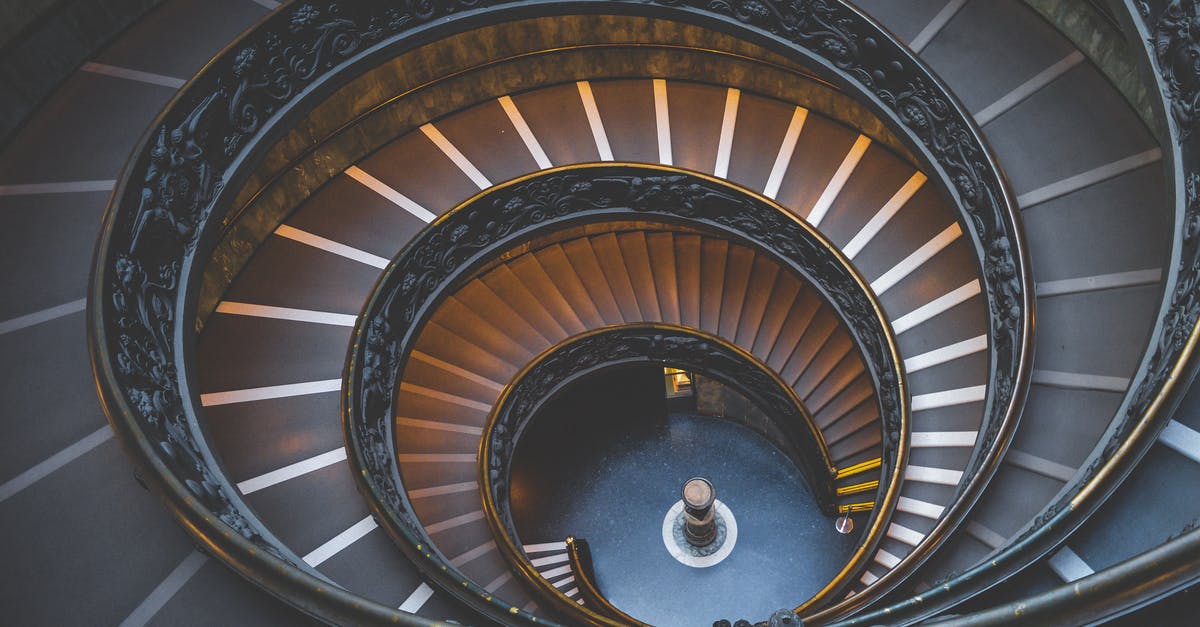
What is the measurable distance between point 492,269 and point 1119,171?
8296 mm

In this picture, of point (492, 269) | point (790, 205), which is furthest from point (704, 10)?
point (492, 269)

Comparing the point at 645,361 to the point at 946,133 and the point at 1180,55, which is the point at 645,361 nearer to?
the point at 946,133

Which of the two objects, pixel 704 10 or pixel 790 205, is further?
pixel 790 205

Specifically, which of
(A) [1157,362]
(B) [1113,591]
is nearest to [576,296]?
(A) [1157,362]

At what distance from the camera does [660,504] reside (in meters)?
12.7

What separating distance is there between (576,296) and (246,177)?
5.73m

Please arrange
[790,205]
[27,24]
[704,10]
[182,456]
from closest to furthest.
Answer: [182,456], [27,24], [704,10], [790,205]

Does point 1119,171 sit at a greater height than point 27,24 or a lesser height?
greater

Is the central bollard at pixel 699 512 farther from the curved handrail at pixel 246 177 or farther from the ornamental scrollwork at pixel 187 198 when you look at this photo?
the ornamental scrollwork at pixel 187 198

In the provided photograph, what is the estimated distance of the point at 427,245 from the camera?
903 centimetres

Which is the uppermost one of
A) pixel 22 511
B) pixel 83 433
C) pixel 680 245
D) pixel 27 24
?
pixel 680 245

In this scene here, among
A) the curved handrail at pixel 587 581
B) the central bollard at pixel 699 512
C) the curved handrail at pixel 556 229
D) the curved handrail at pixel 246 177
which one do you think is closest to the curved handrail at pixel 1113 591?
the curved handrail at pixel 246 177

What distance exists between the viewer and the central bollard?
1123 centimetres

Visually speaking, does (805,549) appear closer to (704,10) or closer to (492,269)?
(492,269)
